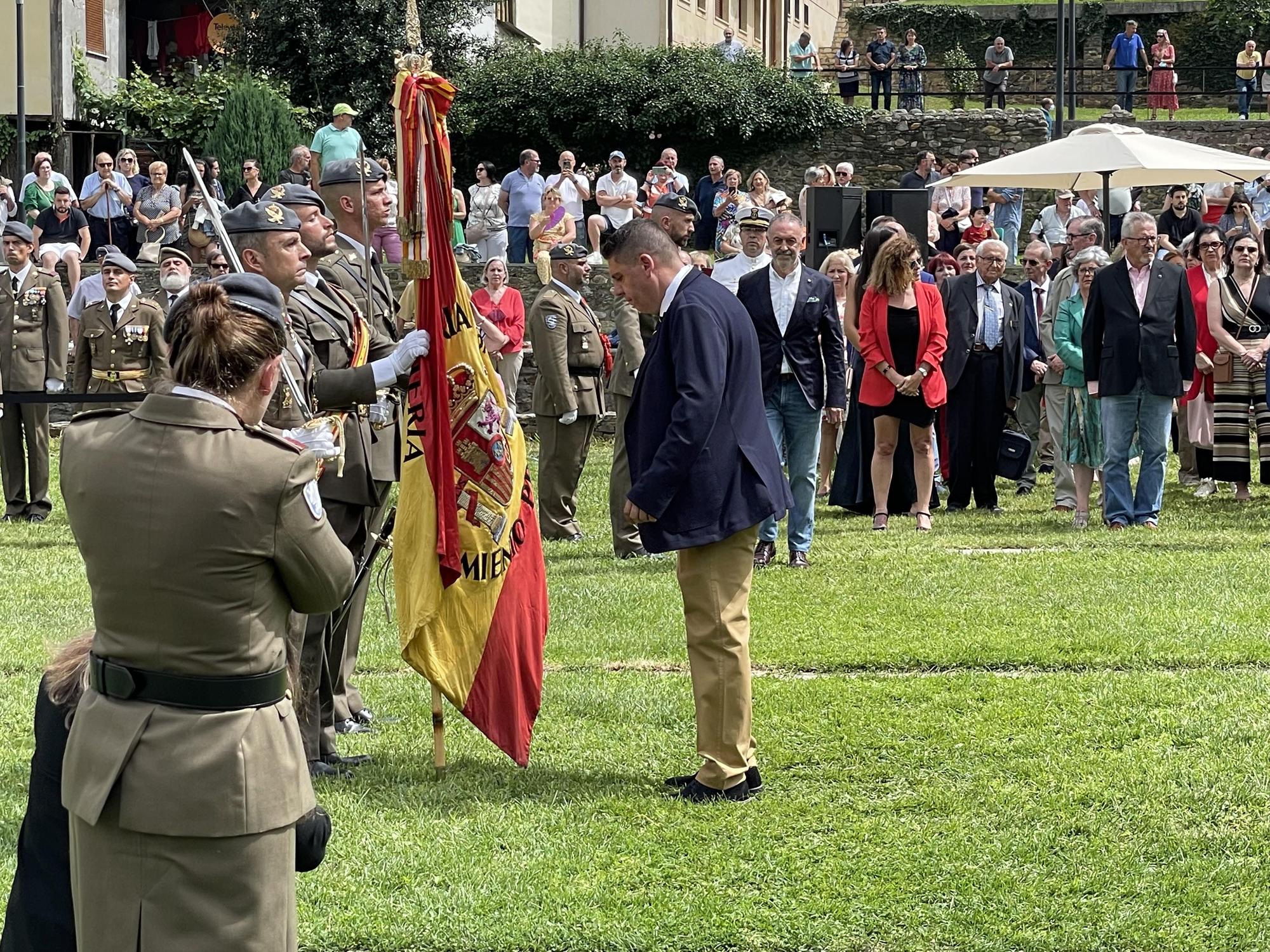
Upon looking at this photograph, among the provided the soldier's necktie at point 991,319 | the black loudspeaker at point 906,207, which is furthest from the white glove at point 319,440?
the black loudspeaker at point 906,207

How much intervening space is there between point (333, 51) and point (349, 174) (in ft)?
89.4

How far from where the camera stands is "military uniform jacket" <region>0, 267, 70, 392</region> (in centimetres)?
1550

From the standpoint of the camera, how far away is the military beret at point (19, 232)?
1542cm

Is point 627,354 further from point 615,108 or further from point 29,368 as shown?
point 615,108

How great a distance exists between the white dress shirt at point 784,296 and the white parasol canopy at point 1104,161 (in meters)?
5.62

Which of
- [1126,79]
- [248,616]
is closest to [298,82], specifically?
[1126,79]

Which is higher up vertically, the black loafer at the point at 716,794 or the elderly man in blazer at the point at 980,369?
the elderly man in blazer at the point at 980,369

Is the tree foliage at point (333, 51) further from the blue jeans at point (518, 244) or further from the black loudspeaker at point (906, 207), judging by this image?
the black loudspeaker at point (906, 207)

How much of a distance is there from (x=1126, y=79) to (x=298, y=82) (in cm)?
2230

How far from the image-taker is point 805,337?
11.7 m

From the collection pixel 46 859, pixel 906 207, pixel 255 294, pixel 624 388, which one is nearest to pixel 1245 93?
pixel 906 207

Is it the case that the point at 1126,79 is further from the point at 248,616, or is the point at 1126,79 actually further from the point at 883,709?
the point at 248,616

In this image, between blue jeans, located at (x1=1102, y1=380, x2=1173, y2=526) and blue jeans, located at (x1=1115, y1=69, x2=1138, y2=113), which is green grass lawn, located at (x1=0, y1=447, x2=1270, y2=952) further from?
blue jeans, located at (x1=1115, y1=69, x2=1138, y2=113)

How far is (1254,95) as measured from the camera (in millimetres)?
44469
